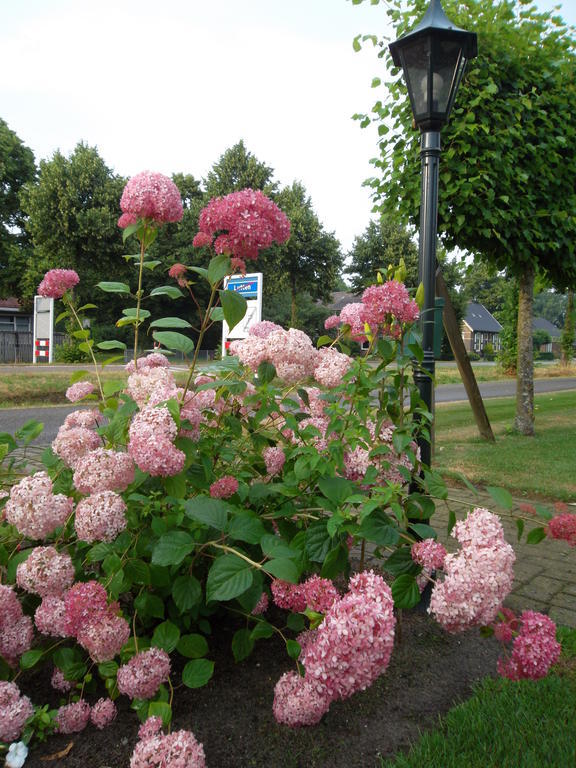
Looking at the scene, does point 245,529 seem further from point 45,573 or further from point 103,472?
point 45,573

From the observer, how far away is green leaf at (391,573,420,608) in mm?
1471

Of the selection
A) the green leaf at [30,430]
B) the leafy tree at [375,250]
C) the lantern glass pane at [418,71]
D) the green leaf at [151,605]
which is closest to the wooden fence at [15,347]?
the leafy tree at [375,250]

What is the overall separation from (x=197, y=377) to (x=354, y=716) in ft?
4.45

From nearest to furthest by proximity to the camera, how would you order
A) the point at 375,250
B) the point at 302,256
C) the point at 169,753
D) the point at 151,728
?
the point at 169,753
the point at 151,728
the point at 302,256
the point at 375,250

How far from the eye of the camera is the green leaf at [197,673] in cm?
153

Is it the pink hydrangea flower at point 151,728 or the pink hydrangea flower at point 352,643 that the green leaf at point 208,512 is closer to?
the pink hydrangea flower at point 352,643

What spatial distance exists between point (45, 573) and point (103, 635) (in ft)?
0.95

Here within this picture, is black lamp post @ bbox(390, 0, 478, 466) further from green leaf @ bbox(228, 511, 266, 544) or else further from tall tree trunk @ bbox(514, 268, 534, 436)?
tall tree trunk @ bbox(514, 268, 534, 436)

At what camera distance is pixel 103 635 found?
54.1 inches

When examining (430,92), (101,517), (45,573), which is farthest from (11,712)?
(430,92)

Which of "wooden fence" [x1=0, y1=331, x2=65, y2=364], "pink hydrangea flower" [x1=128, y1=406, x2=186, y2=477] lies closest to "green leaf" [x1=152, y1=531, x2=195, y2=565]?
"pink hydrangea flower" [x1=128, y1=406, x2=186, y2=477]

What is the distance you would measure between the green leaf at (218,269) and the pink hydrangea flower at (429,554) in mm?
940

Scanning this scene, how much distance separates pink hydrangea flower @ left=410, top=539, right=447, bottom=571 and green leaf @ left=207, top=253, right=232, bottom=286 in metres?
0.94

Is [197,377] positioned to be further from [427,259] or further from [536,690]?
[536,690]
